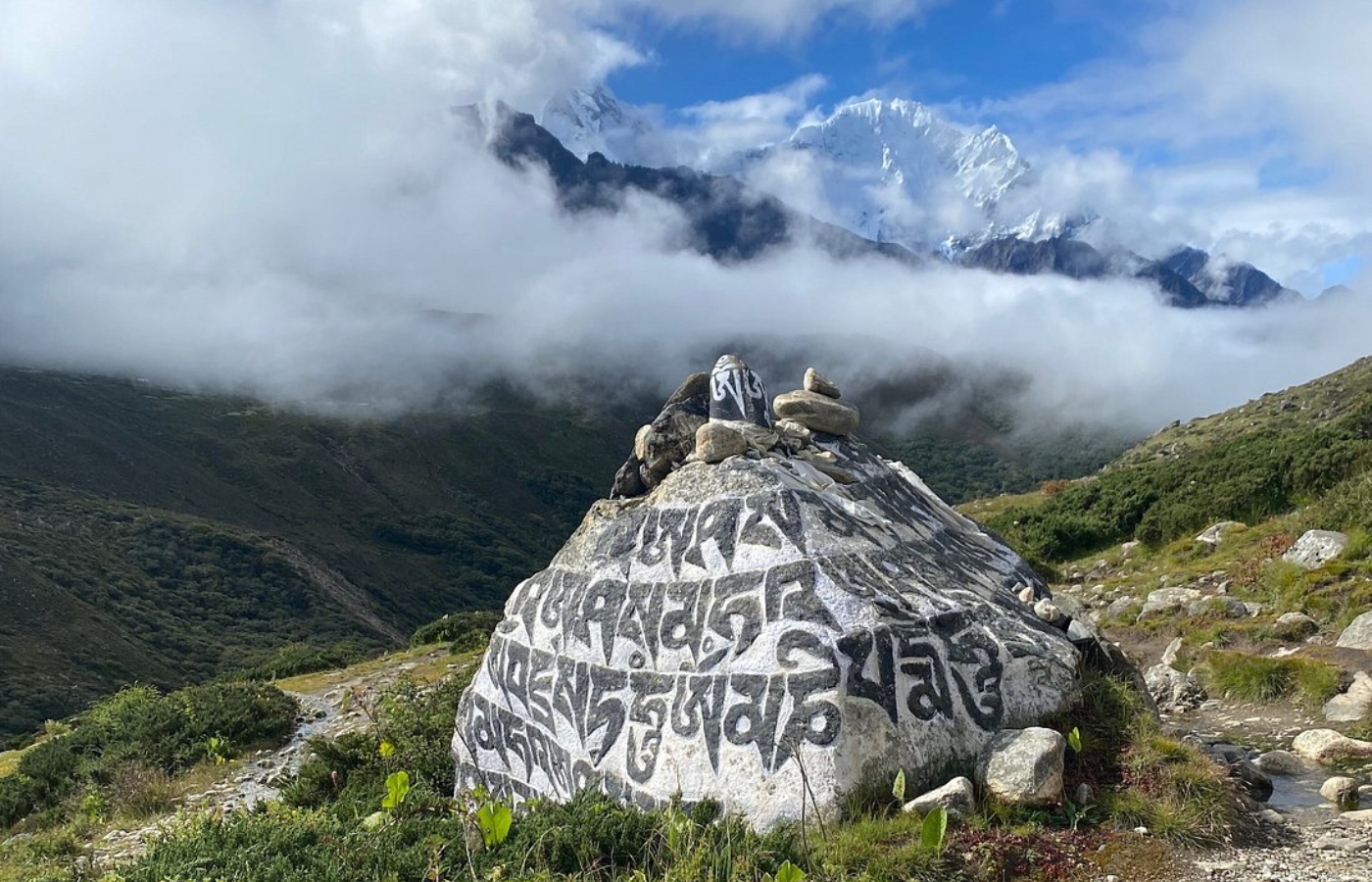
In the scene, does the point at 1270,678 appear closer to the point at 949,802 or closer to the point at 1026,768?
the point at 1026,768

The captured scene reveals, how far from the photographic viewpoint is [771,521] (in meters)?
9.86

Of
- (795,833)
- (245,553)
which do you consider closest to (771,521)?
(795,833)

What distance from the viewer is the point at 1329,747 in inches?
396

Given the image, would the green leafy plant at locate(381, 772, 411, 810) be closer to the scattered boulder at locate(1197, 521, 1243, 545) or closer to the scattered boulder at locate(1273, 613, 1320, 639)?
the scattered boulder at locate(1273, 613, 1320, 639)

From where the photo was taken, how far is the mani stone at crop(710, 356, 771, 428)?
12.1 metres

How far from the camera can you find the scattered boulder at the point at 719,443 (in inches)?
437

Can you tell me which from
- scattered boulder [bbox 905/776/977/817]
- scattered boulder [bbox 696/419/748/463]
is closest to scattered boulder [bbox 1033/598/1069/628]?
scattered boulder [bbox 905/776/977/817]

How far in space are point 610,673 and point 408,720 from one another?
5.46 metres

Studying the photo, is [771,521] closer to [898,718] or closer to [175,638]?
[898,718]

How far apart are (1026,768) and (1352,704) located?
6.23 meters

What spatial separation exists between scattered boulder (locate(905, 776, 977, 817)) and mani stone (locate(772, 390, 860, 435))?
266 inches

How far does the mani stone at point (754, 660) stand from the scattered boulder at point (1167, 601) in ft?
28.7

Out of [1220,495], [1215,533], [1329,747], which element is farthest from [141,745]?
[1220,495]

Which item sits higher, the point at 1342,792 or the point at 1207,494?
the point at 1207,494
